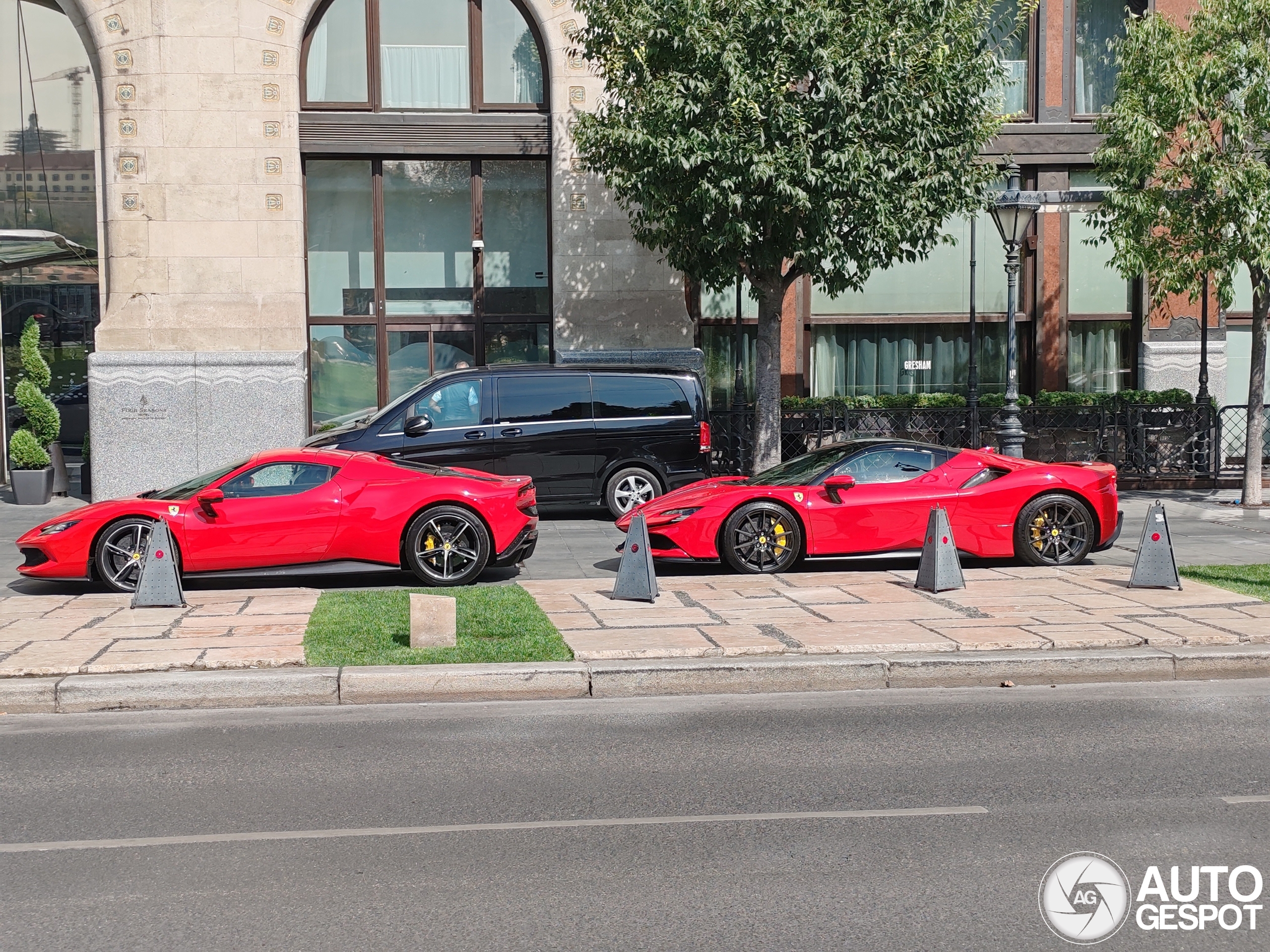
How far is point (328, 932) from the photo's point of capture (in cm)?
444

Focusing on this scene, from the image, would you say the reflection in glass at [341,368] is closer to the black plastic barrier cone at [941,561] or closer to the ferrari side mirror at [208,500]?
the ferrari side mirror at [208,500]

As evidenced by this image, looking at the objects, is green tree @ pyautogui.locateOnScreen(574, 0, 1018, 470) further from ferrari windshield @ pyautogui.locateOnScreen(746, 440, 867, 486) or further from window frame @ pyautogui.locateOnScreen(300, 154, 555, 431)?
ferrari windshield @ pyautogui.locateOnScreen(746, 440, 867, 486)

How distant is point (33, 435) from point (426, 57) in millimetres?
8180

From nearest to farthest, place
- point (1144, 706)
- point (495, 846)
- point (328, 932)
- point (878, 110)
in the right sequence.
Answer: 1. point (328, 932)
2. point (495, 846)
3. point (1144, 706)
4. point (878, 110)

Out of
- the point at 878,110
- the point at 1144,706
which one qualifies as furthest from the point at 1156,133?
the point at 1144,706

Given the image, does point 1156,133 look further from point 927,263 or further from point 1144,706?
point 1144,706

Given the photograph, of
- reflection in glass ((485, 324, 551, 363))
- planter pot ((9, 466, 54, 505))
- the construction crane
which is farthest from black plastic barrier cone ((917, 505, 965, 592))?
the construction crane

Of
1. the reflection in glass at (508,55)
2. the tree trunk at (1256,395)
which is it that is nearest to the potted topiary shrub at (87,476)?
the reflection in glass at (508,55)

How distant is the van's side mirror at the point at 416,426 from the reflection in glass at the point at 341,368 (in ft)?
16.4

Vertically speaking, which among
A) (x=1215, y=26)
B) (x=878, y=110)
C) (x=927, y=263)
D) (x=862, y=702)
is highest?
(x=1215, y=26)

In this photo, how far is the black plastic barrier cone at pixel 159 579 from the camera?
33.7ft

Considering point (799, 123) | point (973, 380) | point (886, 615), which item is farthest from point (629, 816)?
point (973, 380)

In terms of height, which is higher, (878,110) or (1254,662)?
(878,110)

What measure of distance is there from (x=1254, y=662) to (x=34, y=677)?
24.9 feet
